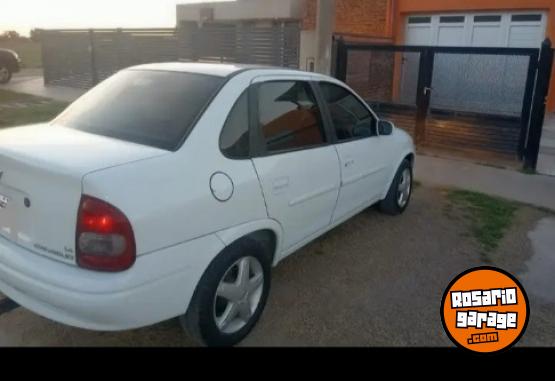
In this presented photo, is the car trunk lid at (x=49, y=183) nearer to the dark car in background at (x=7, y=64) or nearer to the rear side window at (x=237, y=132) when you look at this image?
the rear side window at (x=237, y=132)

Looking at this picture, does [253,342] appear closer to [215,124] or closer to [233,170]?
[233,170]

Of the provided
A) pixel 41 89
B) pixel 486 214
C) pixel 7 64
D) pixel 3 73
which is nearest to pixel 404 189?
pixel 486 214

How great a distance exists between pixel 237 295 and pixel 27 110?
11462 mm

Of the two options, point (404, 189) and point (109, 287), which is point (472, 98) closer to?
point (404, 189)

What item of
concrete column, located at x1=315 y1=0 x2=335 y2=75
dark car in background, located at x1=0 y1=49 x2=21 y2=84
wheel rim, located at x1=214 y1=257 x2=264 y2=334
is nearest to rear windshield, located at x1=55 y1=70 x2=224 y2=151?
wheel rim, located at x1=214 y1=257 x2=264 y2=334

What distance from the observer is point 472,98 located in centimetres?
889

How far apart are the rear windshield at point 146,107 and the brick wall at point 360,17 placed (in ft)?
40.9

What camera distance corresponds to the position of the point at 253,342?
308cm

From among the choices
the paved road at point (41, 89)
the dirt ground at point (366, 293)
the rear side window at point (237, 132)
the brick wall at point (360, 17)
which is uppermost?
the brick wall at point (360, 17)

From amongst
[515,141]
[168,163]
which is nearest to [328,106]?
[168,163]

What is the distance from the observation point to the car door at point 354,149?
4035 mm

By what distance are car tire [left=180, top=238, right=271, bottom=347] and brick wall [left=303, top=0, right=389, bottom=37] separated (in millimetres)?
13014

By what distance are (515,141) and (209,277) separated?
7208mm

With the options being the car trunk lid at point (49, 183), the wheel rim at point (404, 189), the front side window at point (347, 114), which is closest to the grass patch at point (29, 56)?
the wheel rim at point (404, 189)
